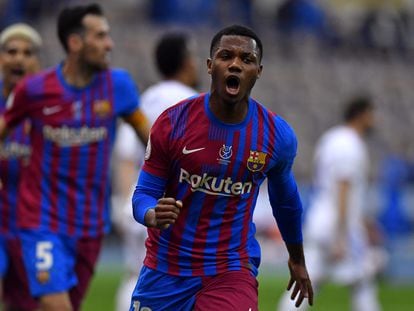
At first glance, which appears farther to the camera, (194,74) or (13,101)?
(194,74)

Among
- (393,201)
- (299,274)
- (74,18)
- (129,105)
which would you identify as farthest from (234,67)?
(393,201)

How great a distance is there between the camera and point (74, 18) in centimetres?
901

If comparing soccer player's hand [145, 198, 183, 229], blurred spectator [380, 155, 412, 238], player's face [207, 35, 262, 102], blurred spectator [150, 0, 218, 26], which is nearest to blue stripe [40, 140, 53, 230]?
player's face [207, 35, 262, 102]

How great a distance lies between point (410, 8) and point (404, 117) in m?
5.02

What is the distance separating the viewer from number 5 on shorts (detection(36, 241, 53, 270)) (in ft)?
28.2

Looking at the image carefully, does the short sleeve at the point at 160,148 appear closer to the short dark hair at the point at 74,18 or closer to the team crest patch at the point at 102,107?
the team crest patch at the point at 102,107

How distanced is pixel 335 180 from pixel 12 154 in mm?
3930

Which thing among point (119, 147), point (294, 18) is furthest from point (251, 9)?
point (119, 147)

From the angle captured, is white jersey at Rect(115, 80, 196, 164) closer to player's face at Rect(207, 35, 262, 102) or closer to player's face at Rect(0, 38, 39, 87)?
player's face at Rect(0, 38, 39, 87)

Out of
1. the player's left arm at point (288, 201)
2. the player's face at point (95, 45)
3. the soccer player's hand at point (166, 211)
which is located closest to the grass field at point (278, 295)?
the player's face at point (95, 45)

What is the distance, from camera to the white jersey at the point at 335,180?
486 inches

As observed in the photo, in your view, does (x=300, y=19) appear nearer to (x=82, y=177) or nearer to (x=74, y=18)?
(x=74, y=18)

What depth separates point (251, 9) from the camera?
85.5ft

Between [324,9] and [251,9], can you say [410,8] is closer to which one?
[324,9]
